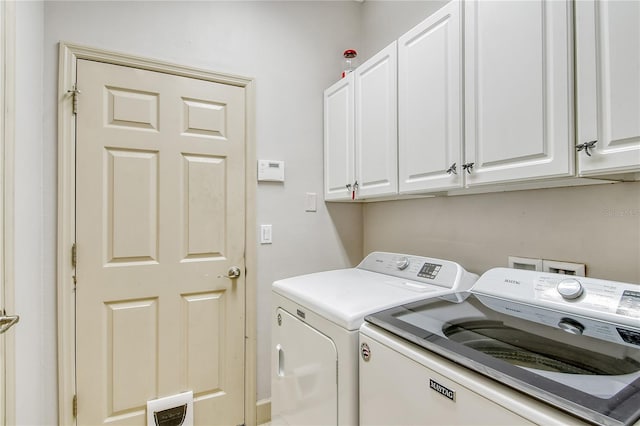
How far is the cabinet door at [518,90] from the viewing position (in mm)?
997

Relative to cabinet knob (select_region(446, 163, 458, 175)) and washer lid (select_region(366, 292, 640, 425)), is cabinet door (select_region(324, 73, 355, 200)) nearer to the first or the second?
cabinet knob (select_region(446, 163, 458, 175))

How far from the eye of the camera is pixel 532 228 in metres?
1.37

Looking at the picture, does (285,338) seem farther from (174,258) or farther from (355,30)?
(355,30)

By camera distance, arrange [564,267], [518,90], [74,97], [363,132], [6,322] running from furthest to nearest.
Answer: [363,132] < [74,97] < [564,267] < [518,90] < [6,322]

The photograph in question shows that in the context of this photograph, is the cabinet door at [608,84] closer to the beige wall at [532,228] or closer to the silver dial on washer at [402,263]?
the beige wall at [532,228]

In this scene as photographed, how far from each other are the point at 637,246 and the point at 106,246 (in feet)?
7.40

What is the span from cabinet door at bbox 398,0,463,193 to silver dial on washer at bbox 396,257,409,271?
40 cm

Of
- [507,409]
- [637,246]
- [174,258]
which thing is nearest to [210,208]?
[174,258]

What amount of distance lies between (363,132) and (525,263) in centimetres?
104

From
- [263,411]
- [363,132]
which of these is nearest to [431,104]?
[363,132]

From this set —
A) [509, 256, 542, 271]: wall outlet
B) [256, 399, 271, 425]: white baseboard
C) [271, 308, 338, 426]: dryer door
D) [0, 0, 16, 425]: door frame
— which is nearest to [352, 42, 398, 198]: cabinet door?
[509, 256, 542, 271]: wall outlet

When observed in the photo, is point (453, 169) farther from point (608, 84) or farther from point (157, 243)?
point (157, 243)

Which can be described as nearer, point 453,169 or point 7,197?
point 7,197

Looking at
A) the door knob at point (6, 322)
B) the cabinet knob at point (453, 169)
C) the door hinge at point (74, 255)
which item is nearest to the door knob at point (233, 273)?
the door hinge at point (74, 255)
